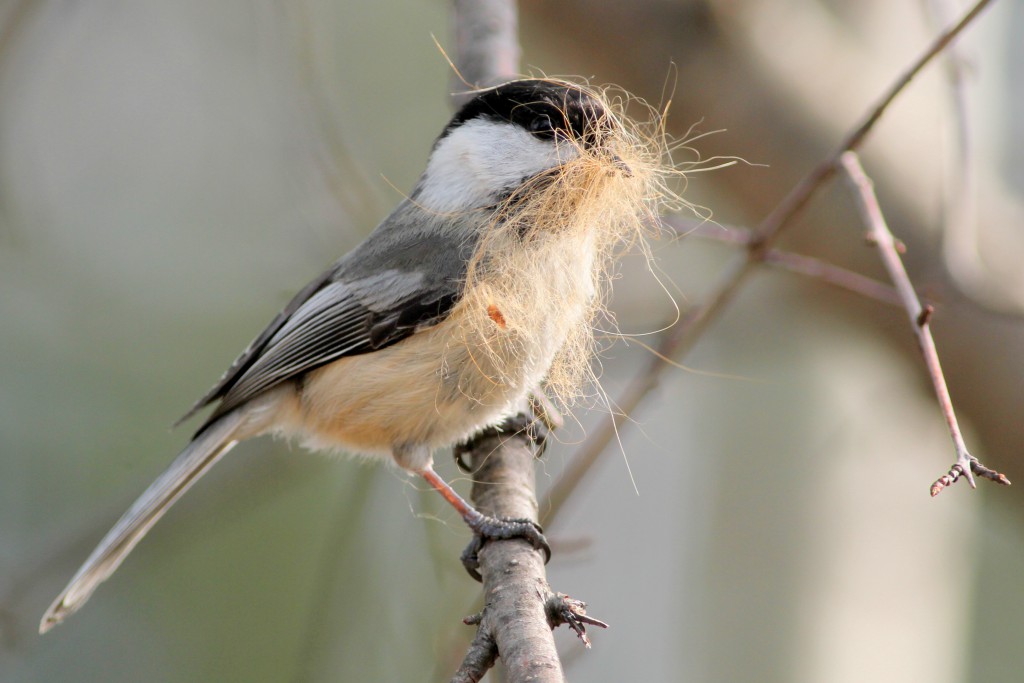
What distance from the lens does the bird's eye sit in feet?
4.55

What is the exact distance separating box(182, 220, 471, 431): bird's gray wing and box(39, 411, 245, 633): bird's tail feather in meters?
0.05

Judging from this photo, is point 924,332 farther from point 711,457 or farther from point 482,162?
point 711,457

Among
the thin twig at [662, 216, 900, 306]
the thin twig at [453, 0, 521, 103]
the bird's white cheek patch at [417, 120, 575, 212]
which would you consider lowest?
the bird's white cheek patch at [417, 120, 575, 212]

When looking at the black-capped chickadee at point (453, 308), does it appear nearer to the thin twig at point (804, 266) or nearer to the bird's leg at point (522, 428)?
the bird's leg at point (522, 428)

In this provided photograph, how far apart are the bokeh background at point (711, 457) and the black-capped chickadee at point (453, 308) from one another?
0.18 meters

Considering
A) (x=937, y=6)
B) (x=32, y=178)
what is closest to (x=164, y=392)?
(x=32, y=178)

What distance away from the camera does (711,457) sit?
2352 mm

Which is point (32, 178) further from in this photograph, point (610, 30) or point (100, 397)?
point (610, 30)

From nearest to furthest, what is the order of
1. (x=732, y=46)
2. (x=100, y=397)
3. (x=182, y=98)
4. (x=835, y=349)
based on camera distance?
(x=732, y=46)
(x=835, y=349)
(x=100, y=397)
(x=182, y=98)

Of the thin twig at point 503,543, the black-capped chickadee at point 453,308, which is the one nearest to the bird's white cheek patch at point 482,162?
the black-capped chickadee at point 453,308

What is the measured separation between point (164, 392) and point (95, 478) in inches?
14.4

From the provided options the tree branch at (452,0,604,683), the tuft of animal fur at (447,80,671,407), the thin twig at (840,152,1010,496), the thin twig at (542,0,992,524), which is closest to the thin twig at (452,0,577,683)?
the tree branch at (452,0,604,683)

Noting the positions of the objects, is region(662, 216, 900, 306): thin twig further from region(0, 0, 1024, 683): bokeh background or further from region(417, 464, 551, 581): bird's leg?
region(417, 464, 551, 581): bird's leg

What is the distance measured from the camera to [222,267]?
3.68 meters
